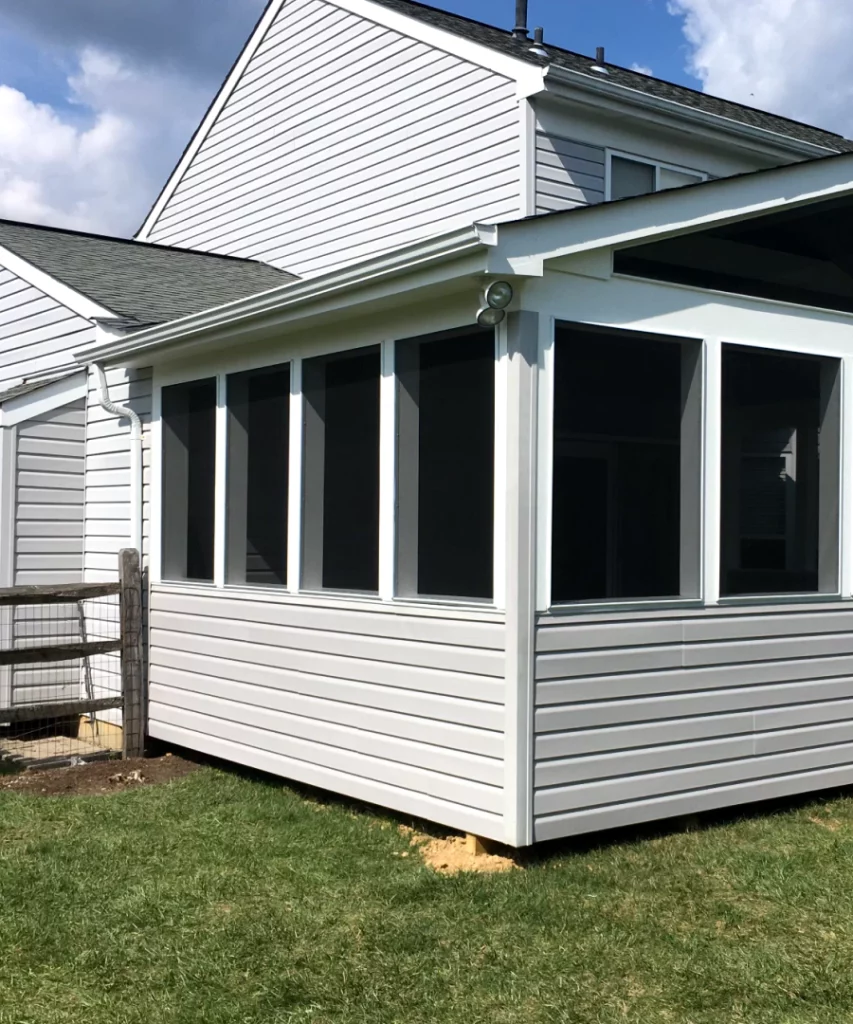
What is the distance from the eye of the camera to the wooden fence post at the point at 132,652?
7.72 metres

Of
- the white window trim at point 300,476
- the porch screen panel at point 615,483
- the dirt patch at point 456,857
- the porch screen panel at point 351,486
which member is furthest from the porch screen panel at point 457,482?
the dirt patch at point 456,857

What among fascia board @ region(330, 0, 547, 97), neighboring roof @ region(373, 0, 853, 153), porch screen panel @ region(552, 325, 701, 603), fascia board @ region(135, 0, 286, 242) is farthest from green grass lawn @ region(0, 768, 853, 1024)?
fascia board @ region(135, 0, 286, 242)

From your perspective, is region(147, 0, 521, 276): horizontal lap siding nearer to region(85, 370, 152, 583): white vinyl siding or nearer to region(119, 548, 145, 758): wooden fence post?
region(85, 370, 152, 583): white vinyl siding

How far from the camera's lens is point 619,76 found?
1095 cm

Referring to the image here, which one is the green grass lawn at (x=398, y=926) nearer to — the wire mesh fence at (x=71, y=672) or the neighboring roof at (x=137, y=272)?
the wire mesh fence at (x=71, y=672)

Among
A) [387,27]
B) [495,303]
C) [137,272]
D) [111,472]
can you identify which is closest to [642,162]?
[387,27]

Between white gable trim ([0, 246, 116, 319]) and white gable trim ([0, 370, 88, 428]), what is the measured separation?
49 centimetres

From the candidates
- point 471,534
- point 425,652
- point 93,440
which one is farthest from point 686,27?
point 425,652

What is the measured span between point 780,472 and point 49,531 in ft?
27.3

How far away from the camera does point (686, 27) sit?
78.9ft

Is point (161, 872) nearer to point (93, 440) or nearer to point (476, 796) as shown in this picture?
point (476, 796)

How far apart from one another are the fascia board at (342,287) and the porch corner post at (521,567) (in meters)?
0.39

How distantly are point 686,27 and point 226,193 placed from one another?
1463cm

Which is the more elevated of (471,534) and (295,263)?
(295,263)
